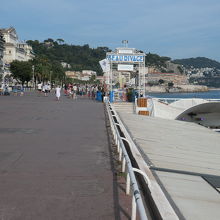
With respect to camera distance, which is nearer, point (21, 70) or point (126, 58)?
point (126, 58)

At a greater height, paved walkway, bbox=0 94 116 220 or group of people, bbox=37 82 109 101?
group of people, bbox=37 82 109 101

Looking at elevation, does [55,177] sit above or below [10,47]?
below

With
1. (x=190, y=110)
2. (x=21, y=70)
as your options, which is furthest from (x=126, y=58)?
(x=21, y=70)

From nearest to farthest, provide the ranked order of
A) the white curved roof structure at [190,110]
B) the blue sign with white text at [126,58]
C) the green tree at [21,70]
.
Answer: the blue sign with white text at [126,58]
the white curved roof structure at [190,110]
the green tree at [21,70]

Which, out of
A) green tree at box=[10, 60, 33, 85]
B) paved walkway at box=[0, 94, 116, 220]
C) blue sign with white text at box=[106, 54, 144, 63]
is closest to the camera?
paved walkway at box=[0, 94, 116, 220]

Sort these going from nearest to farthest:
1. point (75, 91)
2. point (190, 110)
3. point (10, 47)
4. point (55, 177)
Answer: point (55, 177) < point (190, 110) < point (75, 91) < point (10, 47)

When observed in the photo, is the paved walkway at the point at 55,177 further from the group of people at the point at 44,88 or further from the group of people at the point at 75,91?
the group of people at the point at 44,88

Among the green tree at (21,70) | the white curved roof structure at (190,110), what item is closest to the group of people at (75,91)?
the white curved roof structure at (190,110)

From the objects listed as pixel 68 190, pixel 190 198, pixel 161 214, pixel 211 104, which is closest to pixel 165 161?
pixel 190 198

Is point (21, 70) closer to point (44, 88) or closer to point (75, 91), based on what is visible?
point (44, 88)

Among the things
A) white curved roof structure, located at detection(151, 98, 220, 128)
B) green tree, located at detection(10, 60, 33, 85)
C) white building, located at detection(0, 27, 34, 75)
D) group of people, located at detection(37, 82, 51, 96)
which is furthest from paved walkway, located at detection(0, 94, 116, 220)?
white building, located at detection(0, 27, 34, 75)

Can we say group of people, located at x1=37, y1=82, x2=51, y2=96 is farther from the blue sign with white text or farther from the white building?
the white building

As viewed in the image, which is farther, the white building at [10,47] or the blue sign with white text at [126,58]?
the white building at [10,47]

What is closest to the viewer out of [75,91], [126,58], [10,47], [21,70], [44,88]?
[126,58]
